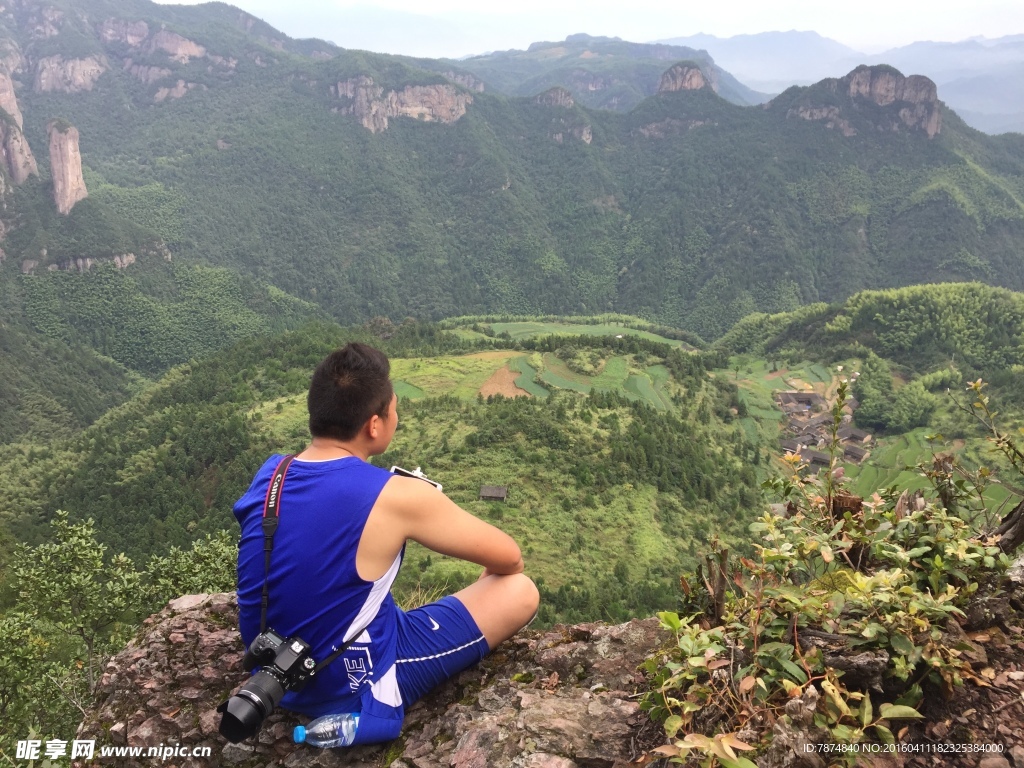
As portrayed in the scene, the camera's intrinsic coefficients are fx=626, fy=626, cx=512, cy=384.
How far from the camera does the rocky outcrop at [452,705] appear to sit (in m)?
3.38

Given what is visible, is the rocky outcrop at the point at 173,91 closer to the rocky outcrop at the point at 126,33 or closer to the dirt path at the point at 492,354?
the rocky outcrop at the point at 126,33

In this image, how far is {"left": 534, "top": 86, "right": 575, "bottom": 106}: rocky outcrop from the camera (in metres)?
167

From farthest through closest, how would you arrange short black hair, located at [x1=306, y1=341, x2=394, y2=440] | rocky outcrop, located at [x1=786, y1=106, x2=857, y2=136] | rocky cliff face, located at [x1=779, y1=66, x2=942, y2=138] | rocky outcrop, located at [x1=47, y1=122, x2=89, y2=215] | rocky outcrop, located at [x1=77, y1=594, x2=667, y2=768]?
rocky outcrop, located at [x1=786, y1=106, x2=857, y2=136] → rocky cliff face, located at [x1=779, y1=66, x2=942, y2=138] → rocky outcrop, located at [x1=47, y1=122, x2=89, y2=215] → short black hair, located at [x1=306, y1=341, x2=394, y2=440] → rocky outcrop, located at [x1=77, y1=594, x2=667, y2=768]

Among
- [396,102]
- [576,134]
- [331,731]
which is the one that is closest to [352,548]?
[331,731]

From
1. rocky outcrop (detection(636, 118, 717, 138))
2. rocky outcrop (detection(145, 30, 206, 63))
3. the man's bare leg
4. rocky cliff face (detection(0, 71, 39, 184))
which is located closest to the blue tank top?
the man's bare leg

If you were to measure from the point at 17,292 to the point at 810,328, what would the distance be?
324ft

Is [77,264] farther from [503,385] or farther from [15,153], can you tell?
[503,385]

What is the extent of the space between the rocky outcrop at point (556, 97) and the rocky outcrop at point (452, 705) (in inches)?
7061

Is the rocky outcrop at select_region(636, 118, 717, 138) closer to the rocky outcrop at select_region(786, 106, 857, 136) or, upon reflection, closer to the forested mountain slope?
the forested mountain slope

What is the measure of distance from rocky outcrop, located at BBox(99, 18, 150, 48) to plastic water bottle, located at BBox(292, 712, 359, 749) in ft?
670

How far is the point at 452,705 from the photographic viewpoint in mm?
4105

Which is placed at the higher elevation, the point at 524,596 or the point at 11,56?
the point at 11,56

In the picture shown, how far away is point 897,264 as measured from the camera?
379 ft

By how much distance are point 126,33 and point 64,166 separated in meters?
103
